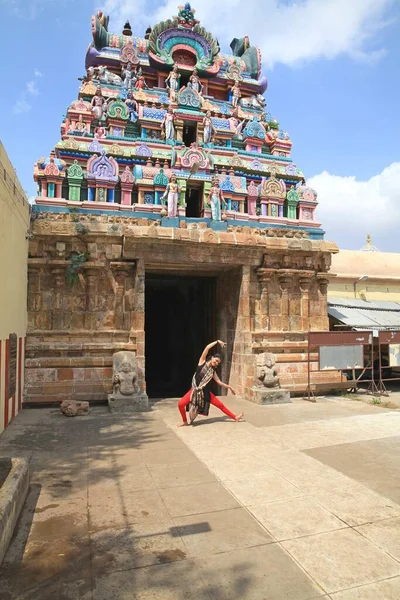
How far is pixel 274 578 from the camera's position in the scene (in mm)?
2826

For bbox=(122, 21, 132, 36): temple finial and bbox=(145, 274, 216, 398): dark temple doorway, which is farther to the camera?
bbox=(122, 21, 132, 36): temple finial

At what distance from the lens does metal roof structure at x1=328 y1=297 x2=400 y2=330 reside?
11711 millimetres

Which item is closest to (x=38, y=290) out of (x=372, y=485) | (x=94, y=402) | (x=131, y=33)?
(x=94, y=402)

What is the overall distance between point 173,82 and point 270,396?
14377 mm

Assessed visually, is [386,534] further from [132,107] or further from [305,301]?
[132,107]

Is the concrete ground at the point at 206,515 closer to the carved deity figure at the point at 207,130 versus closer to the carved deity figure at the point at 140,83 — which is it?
the carved deity figure at the point at 207,130

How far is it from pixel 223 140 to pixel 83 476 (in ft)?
49.1

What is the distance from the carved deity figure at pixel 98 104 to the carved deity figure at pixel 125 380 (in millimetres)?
11391

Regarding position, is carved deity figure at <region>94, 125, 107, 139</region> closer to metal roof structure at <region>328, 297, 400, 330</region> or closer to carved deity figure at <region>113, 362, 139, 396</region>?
carved deity figure at <region>113, 362, 139, 396</region>

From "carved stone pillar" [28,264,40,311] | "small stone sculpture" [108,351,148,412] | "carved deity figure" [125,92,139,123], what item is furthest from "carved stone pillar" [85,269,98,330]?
"carved deity figure" [125,92,139,123]

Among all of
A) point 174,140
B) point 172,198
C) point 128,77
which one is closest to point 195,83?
point 128,77

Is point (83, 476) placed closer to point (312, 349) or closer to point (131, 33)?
point (312, 349)

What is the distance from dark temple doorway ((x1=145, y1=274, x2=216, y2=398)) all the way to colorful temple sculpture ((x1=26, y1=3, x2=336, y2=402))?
14 cm

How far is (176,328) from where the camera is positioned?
17.8 metres
